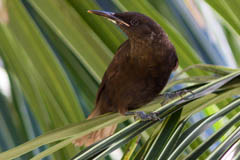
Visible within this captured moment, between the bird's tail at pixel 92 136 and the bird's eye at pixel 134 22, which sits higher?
the bird's eye at pixel 134 22

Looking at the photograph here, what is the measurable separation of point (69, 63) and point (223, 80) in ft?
2.27

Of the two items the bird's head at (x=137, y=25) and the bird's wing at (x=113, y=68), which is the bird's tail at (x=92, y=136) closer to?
the bird's wing at (x=113, y=68)

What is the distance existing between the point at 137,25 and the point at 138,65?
0.49ft

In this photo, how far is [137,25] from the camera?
4.96 feet

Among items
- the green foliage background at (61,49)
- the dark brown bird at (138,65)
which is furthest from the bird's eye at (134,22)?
the green foliage background at (61,49)

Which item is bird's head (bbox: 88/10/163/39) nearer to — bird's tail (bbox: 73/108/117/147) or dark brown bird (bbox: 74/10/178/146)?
dark brown bird (bbox: 74/10/178/146)

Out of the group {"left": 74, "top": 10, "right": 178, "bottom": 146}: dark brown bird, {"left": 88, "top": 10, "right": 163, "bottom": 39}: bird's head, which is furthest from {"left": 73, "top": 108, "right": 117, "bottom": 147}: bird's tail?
{"left": 88, "top": 10, "right": 163, "bottom": 39}: bird's head

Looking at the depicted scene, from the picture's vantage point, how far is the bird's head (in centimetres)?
148

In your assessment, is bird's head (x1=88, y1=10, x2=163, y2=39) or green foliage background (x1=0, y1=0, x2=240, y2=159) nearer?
green foliage background (x1=0, y1=0, x2=240, y2=159)

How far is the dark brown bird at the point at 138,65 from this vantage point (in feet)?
4.80

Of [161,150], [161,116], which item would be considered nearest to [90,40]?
[161,116]

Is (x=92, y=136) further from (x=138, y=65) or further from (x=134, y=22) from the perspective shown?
(x=134, y=22)

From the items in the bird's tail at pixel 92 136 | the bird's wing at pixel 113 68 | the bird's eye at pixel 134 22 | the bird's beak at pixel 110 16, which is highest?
the bird's beak at pixel 110 16

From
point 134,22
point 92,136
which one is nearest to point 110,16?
point 134,22
